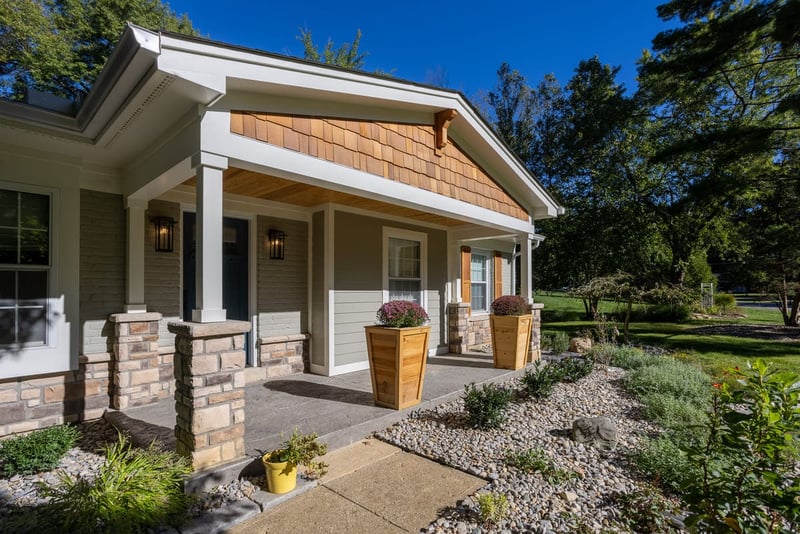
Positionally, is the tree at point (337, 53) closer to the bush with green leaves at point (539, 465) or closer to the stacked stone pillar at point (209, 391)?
the stacked stone pillar at point (209, 391)

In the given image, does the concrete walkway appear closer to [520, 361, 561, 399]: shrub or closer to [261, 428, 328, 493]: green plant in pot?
[261, 428, 328, 493]: green plant in pot

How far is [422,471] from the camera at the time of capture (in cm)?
330

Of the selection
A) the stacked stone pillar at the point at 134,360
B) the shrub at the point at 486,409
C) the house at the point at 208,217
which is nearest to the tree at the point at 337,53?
the house at the point at 208,217

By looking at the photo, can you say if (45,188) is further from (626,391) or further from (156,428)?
(626,391)

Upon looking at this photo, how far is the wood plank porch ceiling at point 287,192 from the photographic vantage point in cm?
458

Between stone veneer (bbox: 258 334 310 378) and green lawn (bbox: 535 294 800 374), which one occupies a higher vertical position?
stone veneer (bbox: 258 334 310 378)

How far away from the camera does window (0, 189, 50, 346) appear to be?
385 centimetres

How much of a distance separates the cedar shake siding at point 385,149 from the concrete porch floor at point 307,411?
2.58 m

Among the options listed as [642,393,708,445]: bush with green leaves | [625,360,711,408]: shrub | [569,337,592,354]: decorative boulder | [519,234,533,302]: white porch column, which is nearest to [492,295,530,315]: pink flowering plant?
[519,234,533,302]: white porch column

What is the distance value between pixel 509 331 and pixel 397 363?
9.40 feet

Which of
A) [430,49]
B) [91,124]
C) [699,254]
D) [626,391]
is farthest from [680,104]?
[91,124]

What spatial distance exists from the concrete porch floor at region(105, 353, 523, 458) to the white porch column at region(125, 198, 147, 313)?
3.78 ft

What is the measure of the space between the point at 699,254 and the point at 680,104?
6.14m

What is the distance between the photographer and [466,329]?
27.1 ft
